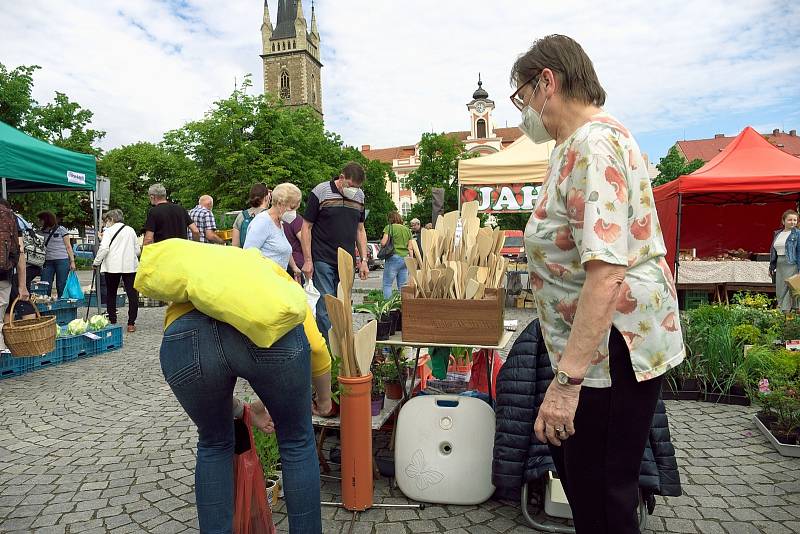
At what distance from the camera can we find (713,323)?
17.7 feet

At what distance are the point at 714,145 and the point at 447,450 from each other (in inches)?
2696

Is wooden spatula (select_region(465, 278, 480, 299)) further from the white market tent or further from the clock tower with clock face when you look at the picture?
the clock tower with clock face

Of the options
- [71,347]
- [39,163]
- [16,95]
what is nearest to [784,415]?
[71,347]

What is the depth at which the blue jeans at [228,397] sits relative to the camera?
1.79 metres

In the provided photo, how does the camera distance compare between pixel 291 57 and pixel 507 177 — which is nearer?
pixel 507 177

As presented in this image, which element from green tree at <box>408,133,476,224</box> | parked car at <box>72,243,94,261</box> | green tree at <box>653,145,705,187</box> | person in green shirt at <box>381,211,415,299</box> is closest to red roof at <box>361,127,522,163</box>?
green tree at <box>408,133,476,224</box>

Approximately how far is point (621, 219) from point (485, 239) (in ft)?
5.88

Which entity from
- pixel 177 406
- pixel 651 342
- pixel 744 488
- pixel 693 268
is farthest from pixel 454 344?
pixel 693 268

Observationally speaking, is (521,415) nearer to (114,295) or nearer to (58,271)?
(114,295)

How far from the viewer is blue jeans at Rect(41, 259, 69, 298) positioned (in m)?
8.86

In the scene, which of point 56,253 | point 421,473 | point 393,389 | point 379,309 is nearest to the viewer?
point 421,473

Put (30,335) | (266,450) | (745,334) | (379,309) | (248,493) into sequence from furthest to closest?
1. (30,335)
2. (745,334)
3. (379,309)
4. (266,450)
5. (248,493)

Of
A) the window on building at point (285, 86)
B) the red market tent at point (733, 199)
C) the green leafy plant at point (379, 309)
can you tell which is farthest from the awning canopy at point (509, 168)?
the window on building at point (285, 86)

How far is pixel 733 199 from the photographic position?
12.8 m
